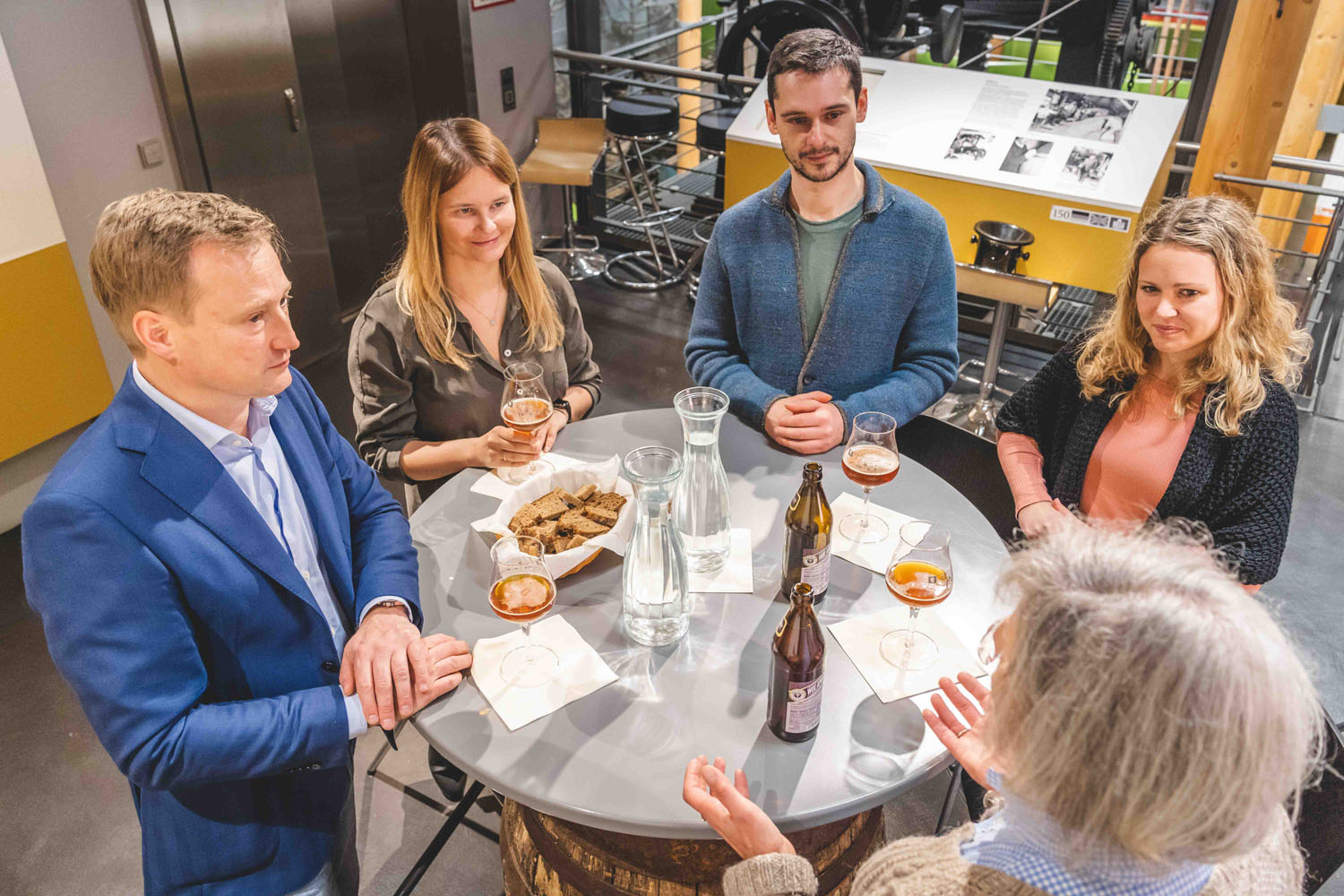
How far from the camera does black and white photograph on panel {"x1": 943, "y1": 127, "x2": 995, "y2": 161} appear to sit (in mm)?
3994

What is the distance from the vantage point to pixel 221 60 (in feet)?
12.8

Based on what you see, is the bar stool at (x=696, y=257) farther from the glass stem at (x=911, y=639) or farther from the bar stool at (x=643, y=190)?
the glass stem at (x=911, y=639)

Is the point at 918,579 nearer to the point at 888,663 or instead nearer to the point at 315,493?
the point at 888,663

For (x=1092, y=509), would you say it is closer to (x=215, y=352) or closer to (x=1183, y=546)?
(x=1183, y=546)

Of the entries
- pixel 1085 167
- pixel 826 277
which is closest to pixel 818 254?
pixel 826 277

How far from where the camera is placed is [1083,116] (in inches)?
154

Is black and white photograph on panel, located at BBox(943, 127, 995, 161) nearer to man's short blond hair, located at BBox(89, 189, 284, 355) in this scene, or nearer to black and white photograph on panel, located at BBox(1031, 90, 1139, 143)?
black and white photograph on panel, located at BBox(1031, 90, 1139, 143)

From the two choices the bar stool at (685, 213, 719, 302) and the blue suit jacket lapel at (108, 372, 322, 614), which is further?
the bar stool at (685, 213, 719, 302)

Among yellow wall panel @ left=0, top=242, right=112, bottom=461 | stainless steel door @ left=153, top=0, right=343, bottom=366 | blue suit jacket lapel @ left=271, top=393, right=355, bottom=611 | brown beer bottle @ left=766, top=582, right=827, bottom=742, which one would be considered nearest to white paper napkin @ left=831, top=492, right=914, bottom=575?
brown beer bottle @ left=766, top=582, right=827, bottom=742

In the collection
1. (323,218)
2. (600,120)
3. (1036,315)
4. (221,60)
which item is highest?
(221,60)

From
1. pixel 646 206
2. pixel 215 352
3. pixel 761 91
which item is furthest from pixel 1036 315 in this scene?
pixel 215 352

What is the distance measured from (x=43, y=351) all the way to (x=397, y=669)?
2.88 m

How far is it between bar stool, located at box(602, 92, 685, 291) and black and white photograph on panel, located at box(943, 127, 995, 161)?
1.76 m

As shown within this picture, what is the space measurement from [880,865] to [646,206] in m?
5.70
